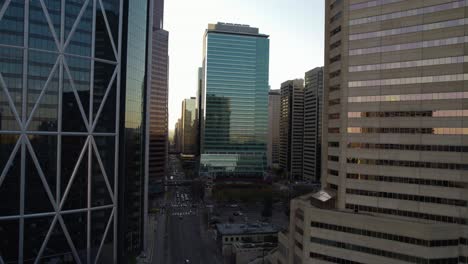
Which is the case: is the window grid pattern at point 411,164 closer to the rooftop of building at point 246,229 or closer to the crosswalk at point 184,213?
the rooftop of building at point 246,229

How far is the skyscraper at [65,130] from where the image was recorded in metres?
61.5

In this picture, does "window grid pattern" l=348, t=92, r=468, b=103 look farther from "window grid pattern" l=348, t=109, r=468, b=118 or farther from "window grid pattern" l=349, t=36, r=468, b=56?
"window grid pattern" l=349, t=36, r=468, b=56

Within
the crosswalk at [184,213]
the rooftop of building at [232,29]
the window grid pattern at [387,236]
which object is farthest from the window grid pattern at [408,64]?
the rooftop of building at [232,29]

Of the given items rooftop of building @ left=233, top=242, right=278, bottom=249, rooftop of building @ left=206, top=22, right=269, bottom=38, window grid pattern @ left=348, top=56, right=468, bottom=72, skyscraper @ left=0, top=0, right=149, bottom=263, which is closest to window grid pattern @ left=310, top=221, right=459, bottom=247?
window grid pattern @ left=348, top=56, right=468, bottom=72

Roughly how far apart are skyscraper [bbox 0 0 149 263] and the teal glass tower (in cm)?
11427

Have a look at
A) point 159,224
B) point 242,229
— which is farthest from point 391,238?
point 159,224

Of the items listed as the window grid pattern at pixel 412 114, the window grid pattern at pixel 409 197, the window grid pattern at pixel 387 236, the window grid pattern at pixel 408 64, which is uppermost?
the window grid pattern at pixel 408 64

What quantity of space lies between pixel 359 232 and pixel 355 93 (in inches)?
938

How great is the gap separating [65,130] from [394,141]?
60302mm

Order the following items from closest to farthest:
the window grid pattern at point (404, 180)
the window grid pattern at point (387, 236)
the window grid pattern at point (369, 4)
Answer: the window grid pattern at point (387, 236)
the window grid pattern at point (404, 180)
the window grid pattern at point (369, 4)

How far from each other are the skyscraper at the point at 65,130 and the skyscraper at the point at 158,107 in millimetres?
95213

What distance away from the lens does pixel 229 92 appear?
19650cm

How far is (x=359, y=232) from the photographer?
2203 inches

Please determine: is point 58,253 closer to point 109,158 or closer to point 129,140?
point 109,158
